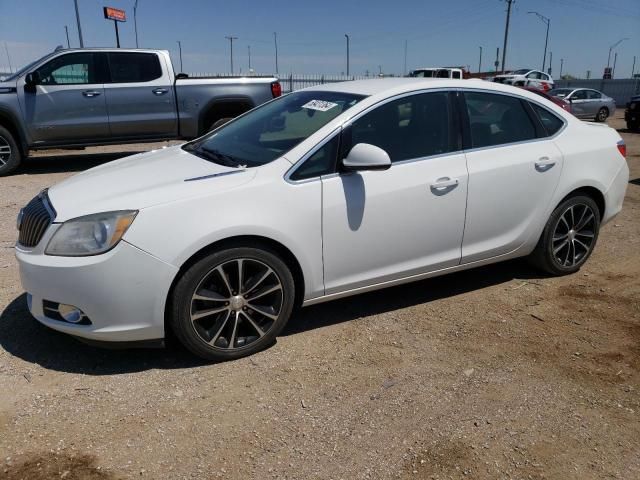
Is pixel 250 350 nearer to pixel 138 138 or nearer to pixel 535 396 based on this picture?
pixel 535 396

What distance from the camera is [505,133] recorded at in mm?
4105

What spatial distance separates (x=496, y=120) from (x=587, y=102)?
2134 cm

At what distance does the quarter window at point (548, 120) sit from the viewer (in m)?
4.30

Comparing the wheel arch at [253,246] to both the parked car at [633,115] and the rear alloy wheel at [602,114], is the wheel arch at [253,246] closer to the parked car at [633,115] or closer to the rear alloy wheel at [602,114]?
the parked car at [633,115]

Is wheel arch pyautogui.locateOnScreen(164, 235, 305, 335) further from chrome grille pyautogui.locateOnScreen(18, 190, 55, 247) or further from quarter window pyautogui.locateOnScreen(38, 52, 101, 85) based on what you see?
quarter window pyautogui.locateOnScreen(38, 52, 101, 85)

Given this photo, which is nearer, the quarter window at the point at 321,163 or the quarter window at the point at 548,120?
the quarter window at the point at 321,163

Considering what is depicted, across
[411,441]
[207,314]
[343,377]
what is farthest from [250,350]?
[411,441]

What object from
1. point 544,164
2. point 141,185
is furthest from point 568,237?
point 141,185

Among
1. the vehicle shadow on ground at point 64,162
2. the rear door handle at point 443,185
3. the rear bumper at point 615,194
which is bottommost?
the vehicle shadow on ground at point 64,162

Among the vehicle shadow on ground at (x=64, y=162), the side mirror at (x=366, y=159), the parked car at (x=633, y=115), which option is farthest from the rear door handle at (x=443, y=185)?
the parked car at (x=633, y=115)

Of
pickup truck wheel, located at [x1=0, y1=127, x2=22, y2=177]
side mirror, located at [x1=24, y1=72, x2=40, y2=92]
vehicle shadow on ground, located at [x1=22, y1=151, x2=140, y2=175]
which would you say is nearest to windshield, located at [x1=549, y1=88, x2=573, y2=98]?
vehicle shadow on ground, located at [x1=22, y1=151, x2=140, y2=175]

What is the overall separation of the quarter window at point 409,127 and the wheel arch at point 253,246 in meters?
0.84

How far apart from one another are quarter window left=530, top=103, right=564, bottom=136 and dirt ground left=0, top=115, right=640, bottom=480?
136 cm

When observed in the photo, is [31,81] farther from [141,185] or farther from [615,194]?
[615,194]
